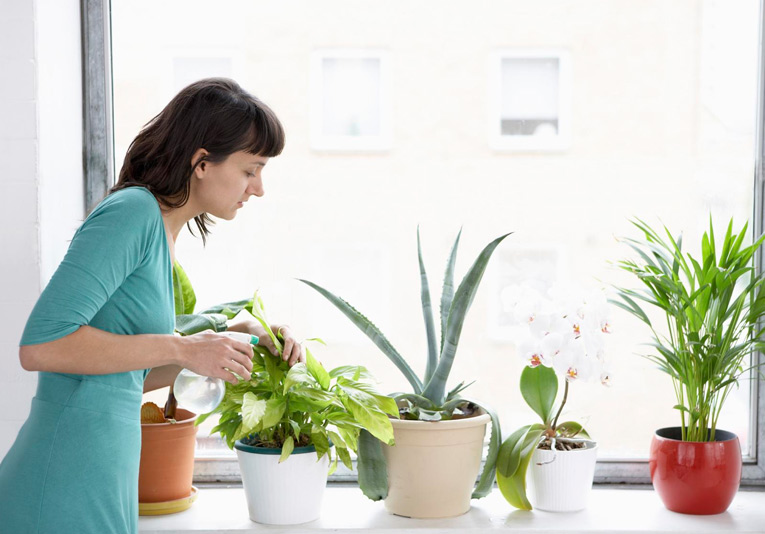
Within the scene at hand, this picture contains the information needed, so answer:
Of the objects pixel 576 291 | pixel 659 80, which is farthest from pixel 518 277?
pixel 659 80

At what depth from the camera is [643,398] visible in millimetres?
1998

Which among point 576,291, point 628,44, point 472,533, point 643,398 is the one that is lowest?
point 472,533

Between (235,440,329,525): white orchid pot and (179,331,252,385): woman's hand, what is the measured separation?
42 centimetres

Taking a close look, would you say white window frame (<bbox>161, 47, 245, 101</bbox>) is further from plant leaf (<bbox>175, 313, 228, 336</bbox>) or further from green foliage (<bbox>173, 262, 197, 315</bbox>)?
plant leaf (<bbox>175, 313, 228, 336</bbox>)

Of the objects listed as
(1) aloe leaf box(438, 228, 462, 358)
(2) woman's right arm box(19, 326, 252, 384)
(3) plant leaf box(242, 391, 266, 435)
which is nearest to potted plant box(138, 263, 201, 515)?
(3) plant leaf box(242, 391, 266, 435)

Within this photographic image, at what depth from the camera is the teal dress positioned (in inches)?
44.4

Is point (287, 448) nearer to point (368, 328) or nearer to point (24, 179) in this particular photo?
point (368, 328)

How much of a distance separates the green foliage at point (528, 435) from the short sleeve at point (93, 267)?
94 centimetres

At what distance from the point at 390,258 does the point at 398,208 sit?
134 millimetres

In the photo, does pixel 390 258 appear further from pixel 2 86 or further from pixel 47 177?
pixel 2 86

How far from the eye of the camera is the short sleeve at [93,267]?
110 cm

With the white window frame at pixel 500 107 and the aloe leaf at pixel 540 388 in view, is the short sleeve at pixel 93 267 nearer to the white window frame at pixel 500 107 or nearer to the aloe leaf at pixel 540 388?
the aloe leaf at pixel 540 388

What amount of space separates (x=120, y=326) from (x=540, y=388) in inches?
37.7

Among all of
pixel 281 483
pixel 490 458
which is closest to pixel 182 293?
pixel 281 483
